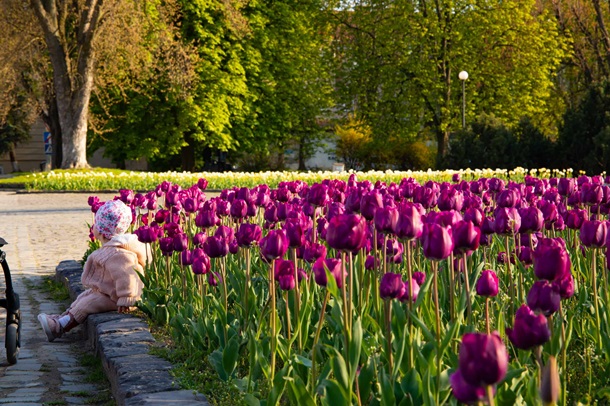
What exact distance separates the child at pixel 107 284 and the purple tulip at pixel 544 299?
426 cm

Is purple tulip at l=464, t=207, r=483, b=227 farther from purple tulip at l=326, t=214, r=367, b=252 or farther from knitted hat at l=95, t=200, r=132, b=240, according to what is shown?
knitted hat at l=95, t=200, r=132, b=240

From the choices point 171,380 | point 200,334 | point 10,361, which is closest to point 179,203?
point 10,361

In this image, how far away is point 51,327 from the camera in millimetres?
6711

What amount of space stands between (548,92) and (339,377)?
4115 cm

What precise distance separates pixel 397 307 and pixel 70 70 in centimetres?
2869

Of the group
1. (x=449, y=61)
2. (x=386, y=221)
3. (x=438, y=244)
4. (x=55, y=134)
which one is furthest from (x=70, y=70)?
(x=438, y=244)

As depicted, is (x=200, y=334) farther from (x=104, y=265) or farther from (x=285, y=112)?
(x=285, y=112)

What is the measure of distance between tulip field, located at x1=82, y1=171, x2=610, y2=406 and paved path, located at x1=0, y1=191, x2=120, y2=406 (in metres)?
0.61

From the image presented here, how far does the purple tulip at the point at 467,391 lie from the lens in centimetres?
190

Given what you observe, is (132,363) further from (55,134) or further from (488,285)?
(55,134)

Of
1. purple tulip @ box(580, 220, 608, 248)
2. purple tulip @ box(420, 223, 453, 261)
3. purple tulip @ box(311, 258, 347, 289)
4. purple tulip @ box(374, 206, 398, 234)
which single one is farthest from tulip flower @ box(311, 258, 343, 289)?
purple tulip @ box(580, 220, 608, 248)

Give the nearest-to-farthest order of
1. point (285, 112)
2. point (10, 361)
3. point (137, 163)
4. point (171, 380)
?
1. point (171, 380)
2. point (10, 361)
3. point (285, 112)
4. point (137, 163)

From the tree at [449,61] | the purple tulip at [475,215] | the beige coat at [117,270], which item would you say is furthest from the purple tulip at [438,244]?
the tree at [449,61]

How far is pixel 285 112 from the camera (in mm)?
41562
